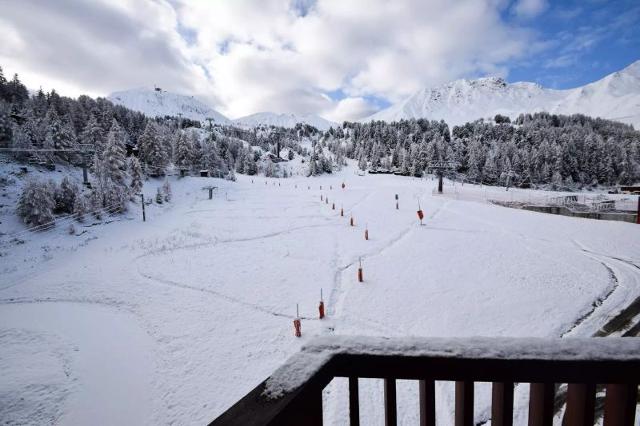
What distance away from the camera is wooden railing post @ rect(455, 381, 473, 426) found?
1.77m

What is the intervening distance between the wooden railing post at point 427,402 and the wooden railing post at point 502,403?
0.32m

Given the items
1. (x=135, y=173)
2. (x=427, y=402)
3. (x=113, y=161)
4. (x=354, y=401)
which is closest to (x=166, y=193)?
(x=135, y=173)

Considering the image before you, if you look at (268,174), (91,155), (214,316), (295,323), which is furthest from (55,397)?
(268,174)

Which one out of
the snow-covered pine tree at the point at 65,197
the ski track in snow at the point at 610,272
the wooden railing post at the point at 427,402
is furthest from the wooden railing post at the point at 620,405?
the snow-covered pine tree at the point at 65,197

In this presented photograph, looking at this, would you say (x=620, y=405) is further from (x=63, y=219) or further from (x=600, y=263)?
(x=63, y=219)

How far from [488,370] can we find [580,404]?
57 centimetres

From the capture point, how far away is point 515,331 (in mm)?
9641

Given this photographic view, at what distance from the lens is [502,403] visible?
5.70 feet

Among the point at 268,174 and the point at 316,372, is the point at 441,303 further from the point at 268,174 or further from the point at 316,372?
the point at 268,174

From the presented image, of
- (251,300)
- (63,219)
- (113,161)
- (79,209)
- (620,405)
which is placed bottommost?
(251,300)

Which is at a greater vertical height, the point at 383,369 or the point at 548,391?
the point at 383,369

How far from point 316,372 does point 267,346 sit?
28.2ft

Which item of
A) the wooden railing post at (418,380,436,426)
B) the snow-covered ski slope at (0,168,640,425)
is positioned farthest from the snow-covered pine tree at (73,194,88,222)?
the wooden railing post at (418,380,436,426)

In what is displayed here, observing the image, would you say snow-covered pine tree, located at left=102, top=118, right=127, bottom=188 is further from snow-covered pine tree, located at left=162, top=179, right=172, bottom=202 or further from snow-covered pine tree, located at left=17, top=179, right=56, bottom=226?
snow-covered pine tree, located at left=17, top=179, right=56, bottom=226
